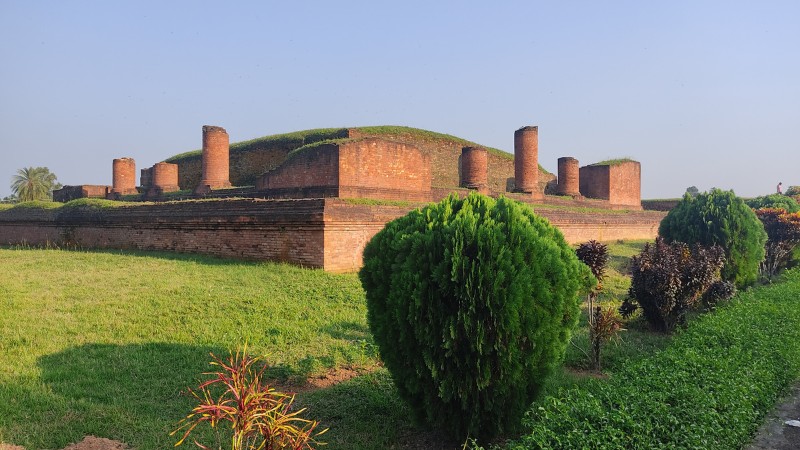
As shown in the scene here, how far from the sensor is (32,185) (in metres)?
42.4

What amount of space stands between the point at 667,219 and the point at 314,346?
722 centimetres

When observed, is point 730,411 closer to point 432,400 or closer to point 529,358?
point 529,358

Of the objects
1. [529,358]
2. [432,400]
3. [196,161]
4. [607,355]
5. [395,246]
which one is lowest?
[607,355]

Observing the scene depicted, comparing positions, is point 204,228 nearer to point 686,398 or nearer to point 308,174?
point 308,174

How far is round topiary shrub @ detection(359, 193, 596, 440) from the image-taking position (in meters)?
2.78

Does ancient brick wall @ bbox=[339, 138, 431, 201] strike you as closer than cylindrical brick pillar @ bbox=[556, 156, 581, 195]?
Yes

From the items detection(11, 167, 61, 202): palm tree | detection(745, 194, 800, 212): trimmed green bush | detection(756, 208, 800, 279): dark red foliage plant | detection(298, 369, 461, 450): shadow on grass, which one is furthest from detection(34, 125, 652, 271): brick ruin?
detection(11, 167, 61, 202): palm tree

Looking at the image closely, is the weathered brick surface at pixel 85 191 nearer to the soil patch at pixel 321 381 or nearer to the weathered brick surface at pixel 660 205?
the soil patch at pixel 321 381

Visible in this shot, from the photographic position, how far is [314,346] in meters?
4.91

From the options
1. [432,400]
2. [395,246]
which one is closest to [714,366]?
[432,400]

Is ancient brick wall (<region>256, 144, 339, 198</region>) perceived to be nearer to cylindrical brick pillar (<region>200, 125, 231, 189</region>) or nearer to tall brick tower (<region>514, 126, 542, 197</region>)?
cylindrical brick pillar (<region>200, 125, 231, 189</region>)

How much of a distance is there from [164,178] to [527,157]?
1336 cm

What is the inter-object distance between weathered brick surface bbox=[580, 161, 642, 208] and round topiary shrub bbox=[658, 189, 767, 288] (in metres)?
13.3

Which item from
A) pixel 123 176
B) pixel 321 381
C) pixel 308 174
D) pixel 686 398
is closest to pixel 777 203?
pixel 308 174
